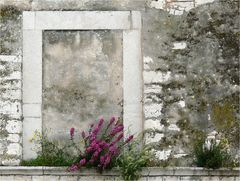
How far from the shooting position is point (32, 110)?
10.4 metres

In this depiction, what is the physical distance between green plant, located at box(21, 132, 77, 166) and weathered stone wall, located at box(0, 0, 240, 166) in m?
0.24

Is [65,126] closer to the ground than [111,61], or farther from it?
closer to the ground

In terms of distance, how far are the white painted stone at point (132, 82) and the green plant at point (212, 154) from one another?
0.85m

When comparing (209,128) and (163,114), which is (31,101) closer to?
(163,114)

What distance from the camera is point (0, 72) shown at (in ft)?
33.8

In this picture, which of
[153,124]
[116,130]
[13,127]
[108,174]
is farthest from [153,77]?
[13,127]

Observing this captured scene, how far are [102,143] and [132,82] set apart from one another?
1.02 meters

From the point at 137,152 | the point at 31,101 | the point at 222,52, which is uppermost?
the point at 222,52

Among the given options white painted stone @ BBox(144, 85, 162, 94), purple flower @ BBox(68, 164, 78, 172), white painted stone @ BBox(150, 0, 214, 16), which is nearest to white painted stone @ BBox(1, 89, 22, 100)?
purple flower @ BBox(68, 164, 78, 172)

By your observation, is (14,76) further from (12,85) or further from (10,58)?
(10,58)

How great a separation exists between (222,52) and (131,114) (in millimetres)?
1490

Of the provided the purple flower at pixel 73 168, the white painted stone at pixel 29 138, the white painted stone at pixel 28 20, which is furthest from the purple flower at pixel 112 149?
the white painted stone at pixel 28 20

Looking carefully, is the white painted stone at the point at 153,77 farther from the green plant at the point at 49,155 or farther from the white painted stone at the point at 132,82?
the green plant at the point at 49,155

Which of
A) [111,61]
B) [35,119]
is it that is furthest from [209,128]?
[35,119]
